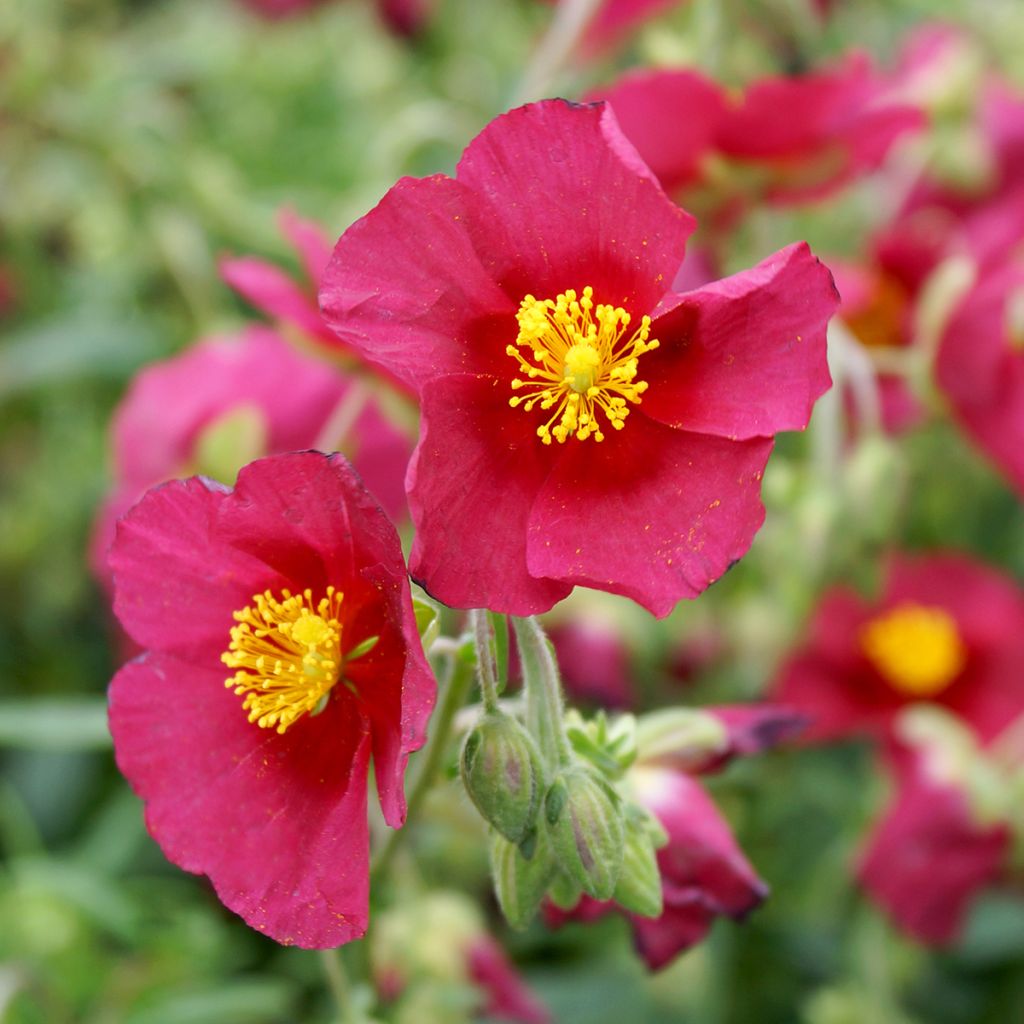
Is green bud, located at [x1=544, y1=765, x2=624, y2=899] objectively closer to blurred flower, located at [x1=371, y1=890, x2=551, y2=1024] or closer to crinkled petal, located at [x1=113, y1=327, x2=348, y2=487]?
blurred flower, located at [x1=371, y1=890, x2=551, y2=1024]

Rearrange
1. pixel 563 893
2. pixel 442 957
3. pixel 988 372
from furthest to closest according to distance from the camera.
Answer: pixel 988 372
pixel 442 957
pixel 563 893

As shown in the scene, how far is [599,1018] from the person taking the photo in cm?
144

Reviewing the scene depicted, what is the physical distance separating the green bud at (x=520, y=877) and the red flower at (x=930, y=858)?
2.07 ft

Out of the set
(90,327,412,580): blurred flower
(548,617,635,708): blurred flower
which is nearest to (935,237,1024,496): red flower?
(548,617,635,708): blurred flower

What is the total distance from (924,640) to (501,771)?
38.2 inches

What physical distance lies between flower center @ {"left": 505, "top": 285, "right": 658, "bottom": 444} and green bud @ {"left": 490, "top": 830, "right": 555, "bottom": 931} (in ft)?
0.76

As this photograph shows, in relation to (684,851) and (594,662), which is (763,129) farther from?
(684,851)

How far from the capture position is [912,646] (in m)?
1.56

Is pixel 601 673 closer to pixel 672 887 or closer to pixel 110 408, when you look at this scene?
pixel 672 887

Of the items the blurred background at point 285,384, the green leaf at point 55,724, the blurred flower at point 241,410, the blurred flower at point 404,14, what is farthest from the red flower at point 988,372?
the blurred flower at point 404,14

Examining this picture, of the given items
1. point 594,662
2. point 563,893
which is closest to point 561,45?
point 594,662

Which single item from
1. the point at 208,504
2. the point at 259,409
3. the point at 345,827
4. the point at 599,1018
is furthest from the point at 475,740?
the point at 599,1018

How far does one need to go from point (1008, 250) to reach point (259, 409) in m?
0.79

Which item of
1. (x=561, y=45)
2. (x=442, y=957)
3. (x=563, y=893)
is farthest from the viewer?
(x=561, y=45)
